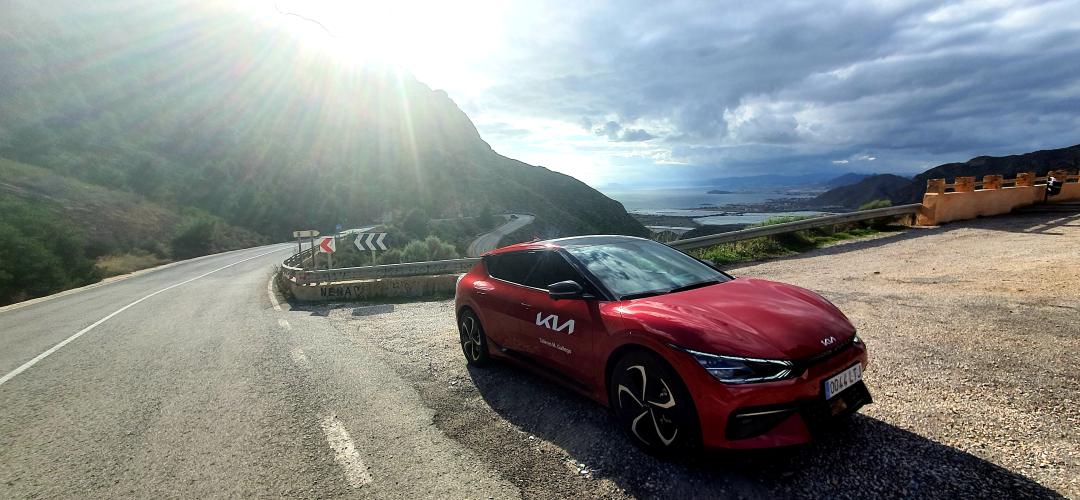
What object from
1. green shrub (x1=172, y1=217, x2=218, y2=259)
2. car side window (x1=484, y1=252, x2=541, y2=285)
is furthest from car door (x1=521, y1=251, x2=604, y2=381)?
green shrub (x1=172, y1=217, x2=218, y2=259)

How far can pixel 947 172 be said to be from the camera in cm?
8144

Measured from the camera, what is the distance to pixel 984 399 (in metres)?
3.72

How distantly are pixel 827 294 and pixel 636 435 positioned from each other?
6.01m

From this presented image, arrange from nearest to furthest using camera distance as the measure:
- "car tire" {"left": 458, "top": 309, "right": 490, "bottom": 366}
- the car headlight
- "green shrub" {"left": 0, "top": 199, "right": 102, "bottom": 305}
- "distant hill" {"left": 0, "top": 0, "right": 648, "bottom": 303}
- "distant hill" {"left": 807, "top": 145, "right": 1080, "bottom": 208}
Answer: the car headlight → "car tire" {"left": 458, "top": 309, "right": 490, "bottom": 366} → "green shrub" {"left": 0, "top": 199, "right": 102, "bottom": 305} → "distant hill" {"left": 0, "top": 0, "right": 648, "bottom": 303} → "distant hill" {"left": 807, "top": 145, "right": 1080, "bottom": 208}

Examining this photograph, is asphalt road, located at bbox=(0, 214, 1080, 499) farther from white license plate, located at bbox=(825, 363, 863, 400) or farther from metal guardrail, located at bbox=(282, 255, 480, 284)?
metal guardrail, located at bbox=(282, 255, 480, 284)

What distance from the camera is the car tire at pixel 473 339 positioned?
5.33 metres

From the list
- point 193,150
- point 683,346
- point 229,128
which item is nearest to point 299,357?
point 683,346

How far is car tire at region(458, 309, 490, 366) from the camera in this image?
533 cm

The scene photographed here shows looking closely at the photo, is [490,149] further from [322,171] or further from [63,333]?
[63,333]

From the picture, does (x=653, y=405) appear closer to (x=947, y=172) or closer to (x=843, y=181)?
(x=947, y=172)

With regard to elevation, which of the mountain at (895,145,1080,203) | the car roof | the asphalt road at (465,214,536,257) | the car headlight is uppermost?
the mountain at (895,145,1080,203)

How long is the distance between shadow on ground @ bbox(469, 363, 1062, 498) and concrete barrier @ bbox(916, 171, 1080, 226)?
53.1 feet

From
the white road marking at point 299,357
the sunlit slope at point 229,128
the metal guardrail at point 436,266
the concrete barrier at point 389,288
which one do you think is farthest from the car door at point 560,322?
the sunlit slope at point 229,128

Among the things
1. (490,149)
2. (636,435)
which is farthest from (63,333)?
(490,149)
